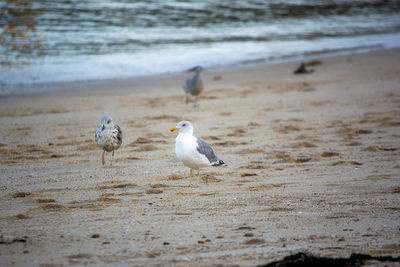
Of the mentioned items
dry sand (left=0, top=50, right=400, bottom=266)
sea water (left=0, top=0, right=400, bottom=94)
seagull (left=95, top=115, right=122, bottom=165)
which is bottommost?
dry sand (left=0, top=50, right=400, bottom=266)

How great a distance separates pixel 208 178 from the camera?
577 cm

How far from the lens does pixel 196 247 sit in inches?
145

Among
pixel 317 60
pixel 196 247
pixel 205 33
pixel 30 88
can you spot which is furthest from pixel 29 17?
pixel 196 247

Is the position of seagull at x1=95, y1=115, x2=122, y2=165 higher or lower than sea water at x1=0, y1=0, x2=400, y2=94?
lower

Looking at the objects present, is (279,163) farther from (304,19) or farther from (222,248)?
(304,19)

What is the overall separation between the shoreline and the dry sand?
20.4 inches

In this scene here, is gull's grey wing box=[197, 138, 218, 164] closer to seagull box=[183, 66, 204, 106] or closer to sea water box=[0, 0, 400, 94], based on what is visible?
seagull box=[183, 66, 204, 106]

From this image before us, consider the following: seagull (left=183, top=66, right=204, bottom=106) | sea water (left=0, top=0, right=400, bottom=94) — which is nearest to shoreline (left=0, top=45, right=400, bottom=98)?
sea water (left=0, top=0, right=400, bottom=94)

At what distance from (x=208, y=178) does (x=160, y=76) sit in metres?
7.28

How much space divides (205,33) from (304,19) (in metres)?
7.09

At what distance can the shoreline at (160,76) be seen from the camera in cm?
1106

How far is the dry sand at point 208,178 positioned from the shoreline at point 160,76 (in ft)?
1.70

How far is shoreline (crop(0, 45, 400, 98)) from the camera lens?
11.1 m

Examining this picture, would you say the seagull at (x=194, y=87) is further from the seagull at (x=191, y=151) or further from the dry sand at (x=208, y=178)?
the seagull at (x=191, y=151)
